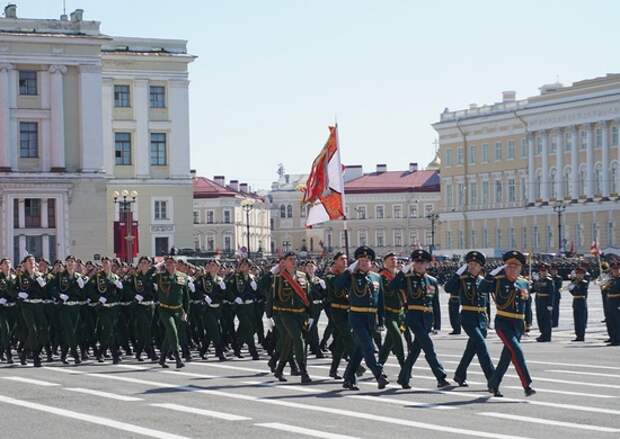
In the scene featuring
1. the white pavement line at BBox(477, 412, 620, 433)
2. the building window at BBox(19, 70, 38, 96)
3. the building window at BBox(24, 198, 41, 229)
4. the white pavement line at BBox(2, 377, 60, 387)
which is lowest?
the white pavement line at BBox(477, 412, 620, 433)

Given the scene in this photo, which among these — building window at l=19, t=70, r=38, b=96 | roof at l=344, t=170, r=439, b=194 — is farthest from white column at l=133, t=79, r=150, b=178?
roof at l=344, t=170, r=439, b=194

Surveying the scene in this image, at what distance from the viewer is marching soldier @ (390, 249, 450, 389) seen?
19406mm

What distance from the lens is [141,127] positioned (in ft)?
292

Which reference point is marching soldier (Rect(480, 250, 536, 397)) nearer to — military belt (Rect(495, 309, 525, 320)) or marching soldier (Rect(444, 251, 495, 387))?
military belt (Rect(495, 309, 525, 320))

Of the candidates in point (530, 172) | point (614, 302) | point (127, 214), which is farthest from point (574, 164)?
point (614, 302)

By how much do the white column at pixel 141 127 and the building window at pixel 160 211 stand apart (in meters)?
1.76

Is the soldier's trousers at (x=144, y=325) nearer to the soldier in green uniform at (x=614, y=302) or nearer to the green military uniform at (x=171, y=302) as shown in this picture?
the green military uniform at (x=171, y=302)

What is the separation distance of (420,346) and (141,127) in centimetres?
7057

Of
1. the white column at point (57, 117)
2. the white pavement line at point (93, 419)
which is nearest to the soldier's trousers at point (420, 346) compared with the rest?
the white pavement line at point (93, 419)

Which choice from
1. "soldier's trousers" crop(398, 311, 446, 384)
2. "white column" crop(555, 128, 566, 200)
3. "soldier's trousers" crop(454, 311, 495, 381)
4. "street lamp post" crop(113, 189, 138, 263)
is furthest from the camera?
"white column" crop(555, 128, 566, 200)

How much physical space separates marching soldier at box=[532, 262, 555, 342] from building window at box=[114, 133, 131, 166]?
189ft

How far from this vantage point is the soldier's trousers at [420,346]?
19375 millimetres

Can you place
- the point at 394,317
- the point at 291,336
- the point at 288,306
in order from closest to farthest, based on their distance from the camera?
the point at 394,317 < the point at 291,336 < the point at 288,306

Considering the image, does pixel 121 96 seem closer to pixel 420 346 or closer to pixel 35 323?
pixel 35 323
